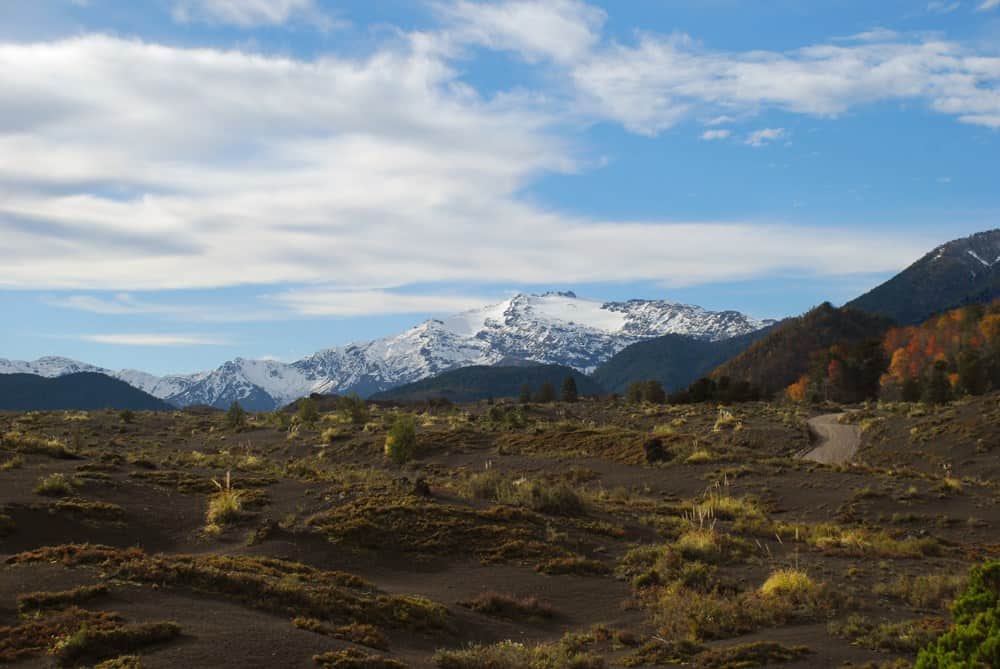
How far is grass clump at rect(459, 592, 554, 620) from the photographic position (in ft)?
50.1

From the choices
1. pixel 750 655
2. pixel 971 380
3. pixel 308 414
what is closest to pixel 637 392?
pixel 971 380

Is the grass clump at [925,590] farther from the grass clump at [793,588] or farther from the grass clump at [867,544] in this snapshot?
Answer: the grass clump at [867,544]

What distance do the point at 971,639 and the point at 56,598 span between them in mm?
12620

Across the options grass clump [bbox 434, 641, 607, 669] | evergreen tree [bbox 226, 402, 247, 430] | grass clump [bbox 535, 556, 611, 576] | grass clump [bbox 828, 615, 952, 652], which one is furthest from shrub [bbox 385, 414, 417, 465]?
grass clump [bbox 828, 615, 952, 652]

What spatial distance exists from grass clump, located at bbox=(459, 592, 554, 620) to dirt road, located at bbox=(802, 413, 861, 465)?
31.3 metres

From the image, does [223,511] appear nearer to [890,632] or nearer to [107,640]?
[107,640]

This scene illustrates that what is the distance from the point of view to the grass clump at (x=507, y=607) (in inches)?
601

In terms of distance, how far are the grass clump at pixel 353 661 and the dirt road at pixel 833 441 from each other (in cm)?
3678

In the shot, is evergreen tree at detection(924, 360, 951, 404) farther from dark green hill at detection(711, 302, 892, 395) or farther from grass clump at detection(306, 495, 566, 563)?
dark green hill at detection(711, 302, 892, 395)

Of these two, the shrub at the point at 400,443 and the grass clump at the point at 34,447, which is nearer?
the grass clump at the point at 34,447

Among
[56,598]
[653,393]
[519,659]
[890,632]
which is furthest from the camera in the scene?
[653,393]

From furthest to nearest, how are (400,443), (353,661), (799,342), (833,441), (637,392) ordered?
(799,342), (637,392), (833,441), (400,443), (353,661)

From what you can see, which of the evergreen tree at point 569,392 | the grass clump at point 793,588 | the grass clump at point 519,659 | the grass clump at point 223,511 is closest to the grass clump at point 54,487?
the grass clump at point 223,511

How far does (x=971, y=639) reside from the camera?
7.84m
